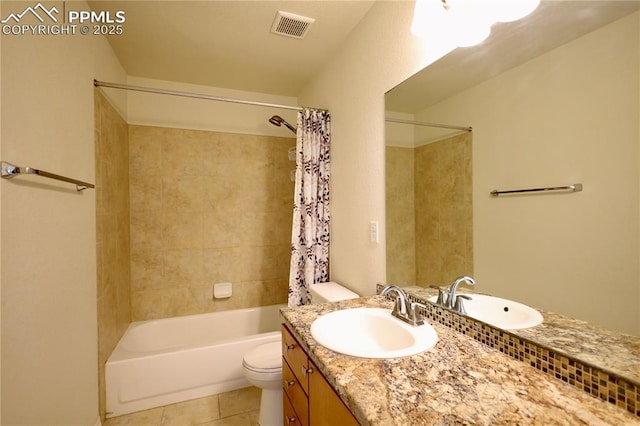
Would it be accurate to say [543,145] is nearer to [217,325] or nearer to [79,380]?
[79,380]

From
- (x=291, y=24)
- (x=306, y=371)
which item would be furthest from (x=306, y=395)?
(x=291, y=24)

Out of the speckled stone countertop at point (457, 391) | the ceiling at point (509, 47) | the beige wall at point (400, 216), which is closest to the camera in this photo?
the speckled stone countertop at point (457, 391)

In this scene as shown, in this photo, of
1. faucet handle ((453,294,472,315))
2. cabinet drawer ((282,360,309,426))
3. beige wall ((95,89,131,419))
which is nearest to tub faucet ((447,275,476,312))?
faucet handle ((453,294,472,315))

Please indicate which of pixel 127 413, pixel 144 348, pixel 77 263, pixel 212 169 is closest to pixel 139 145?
pixel 212 169

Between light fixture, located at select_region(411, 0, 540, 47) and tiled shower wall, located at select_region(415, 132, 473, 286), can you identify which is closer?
light fixture, located at select_region(411, 0, 540, 47)

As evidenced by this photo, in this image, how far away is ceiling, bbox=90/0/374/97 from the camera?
1.58 metres

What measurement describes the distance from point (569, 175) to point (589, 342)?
1.44ft

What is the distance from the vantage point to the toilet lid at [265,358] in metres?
1.62

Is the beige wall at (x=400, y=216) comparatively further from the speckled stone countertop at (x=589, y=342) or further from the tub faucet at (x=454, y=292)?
the speckled stone countertop at (x=589, y=342)

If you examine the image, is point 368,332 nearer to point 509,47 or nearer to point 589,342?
point 589,342

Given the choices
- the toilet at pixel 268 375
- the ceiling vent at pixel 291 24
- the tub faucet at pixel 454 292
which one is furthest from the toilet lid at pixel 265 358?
the ceiling vent at pixel 291 24

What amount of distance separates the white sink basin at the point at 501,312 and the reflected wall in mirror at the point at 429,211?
0.38 ft

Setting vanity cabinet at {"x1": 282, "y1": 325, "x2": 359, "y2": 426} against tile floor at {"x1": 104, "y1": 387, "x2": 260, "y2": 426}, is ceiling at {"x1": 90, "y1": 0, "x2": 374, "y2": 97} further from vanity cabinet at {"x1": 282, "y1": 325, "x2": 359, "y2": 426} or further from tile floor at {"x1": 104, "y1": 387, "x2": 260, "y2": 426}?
tile floor at {"x1": 104, "y1": 387, "x2": 260, "y2": 426}

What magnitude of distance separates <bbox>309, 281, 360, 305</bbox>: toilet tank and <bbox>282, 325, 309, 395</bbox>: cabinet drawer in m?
0.51
